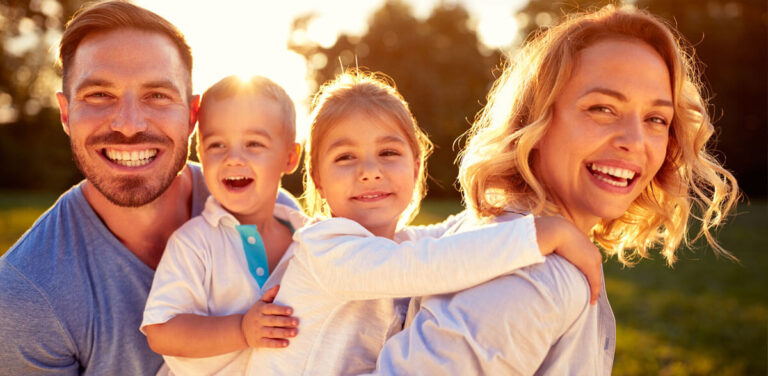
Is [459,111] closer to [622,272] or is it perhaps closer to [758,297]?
[622,272]

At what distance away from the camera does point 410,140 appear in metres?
2.93

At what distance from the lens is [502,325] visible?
6.27 ft

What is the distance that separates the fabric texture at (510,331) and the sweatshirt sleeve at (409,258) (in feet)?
0.22

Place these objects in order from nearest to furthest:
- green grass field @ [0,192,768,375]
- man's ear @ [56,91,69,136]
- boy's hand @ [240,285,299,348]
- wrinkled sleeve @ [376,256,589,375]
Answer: wrinkled sleeve @ [376,256,589,375], boy's hand @ [240,285,299,348], man's ear @ [56,91,69,136], green grass field @ [0,192,768,375]

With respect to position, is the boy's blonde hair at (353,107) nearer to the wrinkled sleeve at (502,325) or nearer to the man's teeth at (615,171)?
the man's teeth at (615,171)

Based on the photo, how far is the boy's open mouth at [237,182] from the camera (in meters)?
2.99

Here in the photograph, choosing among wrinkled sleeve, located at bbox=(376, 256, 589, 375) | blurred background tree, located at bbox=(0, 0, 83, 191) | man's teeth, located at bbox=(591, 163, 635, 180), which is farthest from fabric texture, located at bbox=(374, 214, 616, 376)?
blurred background tree, located at bbox=(0, 0, 83, 191)

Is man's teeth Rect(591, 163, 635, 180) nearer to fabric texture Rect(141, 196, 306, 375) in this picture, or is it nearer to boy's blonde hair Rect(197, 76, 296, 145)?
fabric texture Rect(141, 196, 306, 375)

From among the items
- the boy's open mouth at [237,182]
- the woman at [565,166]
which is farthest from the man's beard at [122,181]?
the woman at [565,166]

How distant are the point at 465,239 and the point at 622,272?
9655mm

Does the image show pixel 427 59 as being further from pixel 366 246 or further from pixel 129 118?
pixel 366 246

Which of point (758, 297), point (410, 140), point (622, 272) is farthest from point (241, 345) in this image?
point (622, 272)

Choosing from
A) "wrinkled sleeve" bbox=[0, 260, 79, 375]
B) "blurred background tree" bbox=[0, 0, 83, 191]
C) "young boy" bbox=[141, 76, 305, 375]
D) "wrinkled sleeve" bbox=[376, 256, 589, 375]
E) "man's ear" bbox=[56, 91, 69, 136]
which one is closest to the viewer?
"wrinkled sleeve" bbox=[376, 256, 589, 375]

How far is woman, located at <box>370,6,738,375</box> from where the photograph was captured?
1.95 m
